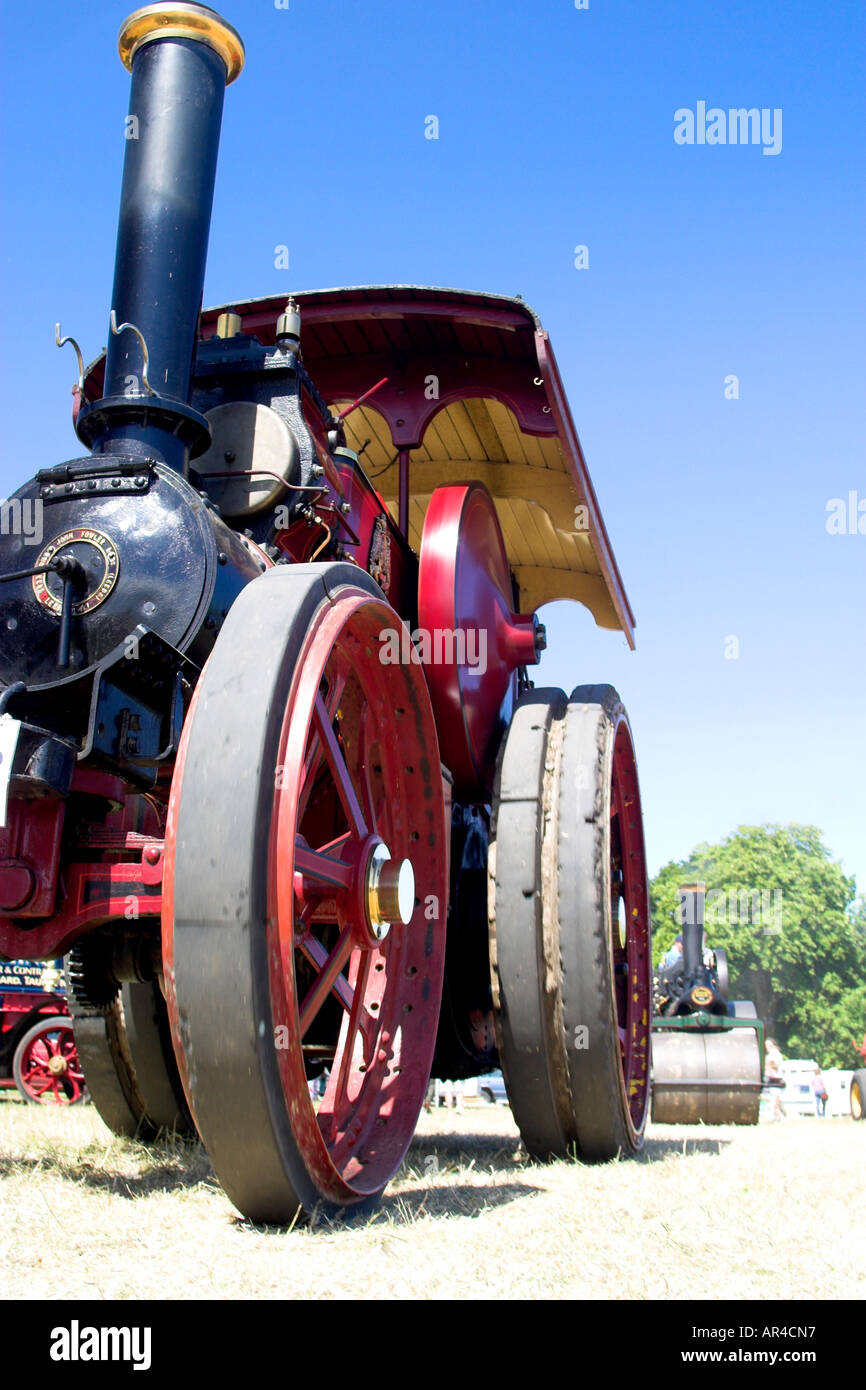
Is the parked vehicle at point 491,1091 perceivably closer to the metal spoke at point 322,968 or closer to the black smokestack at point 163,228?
the metal spoke at point 322,968

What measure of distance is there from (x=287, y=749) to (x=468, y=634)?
5.95 ft

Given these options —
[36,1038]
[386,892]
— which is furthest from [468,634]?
[36,1038]

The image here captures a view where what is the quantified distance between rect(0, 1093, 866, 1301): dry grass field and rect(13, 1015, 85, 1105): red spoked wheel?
647 cm

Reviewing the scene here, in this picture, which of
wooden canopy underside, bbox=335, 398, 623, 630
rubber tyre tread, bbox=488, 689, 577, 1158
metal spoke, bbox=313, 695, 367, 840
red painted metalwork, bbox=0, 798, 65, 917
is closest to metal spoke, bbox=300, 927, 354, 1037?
metal spoke, bbox=313, 695, 367, 840

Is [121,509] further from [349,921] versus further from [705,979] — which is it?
[705,979]

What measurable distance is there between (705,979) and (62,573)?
7.62 m

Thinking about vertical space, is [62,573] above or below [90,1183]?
above

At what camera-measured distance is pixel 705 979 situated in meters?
9.16

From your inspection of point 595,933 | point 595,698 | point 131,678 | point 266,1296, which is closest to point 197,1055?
point 266,1296

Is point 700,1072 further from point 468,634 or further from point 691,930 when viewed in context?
point 468,634

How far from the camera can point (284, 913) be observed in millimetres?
1976

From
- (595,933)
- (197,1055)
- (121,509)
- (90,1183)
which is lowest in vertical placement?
(90,1183)

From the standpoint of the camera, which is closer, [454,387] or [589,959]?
[589,959]

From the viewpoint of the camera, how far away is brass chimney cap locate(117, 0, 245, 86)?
3098 millimetres
